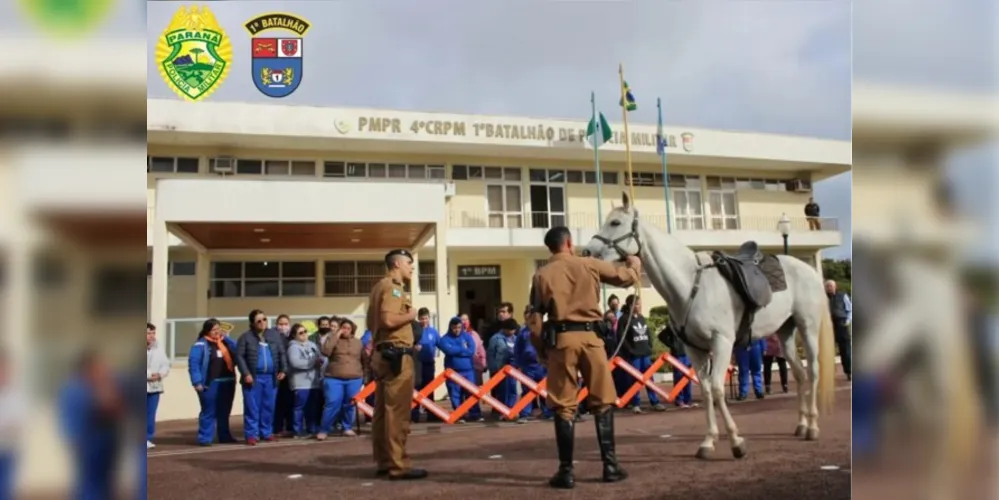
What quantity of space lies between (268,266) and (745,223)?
15.2 meters

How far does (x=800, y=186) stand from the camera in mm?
21484

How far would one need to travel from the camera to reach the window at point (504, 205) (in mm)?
20520

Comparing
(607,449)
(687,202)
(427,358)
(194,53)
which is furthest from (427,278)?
(194,53)

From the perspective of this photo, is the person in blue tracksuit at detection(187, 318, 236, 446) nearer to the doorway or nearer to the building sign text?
the building sign text

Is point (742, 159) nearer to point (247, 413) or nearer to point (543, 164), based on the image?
point (543, 164)

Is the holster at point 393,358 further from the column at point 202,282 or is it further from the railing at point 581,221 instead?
the railing at point 581,221

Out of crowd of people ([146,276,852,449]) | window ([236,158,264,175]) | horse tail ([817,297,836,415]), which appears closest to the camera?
horse tail ([817,297,836,415])

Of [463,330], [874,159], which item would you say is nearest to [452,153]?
[463,330]

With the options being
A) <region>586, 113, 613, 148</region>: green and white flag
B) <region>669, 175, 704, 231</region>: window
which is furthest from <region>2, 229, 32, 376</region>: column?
<region>669, 175, 704, 231</region>: window

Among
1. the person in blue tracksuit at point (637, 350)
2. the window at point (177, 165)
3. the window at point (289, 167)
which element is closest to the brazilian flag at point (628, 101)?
the person in blue tracksuit at point (637, 350)

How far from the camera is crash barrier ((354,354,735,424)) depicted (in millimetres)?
8477

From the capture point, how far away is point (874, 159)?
5.87ft

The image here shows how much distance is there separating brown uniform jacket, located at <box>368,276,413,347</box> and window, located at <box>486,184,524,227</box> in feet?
51.0

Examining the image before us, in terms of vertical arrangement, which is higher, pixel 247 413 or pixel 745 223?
pixel 745 223
